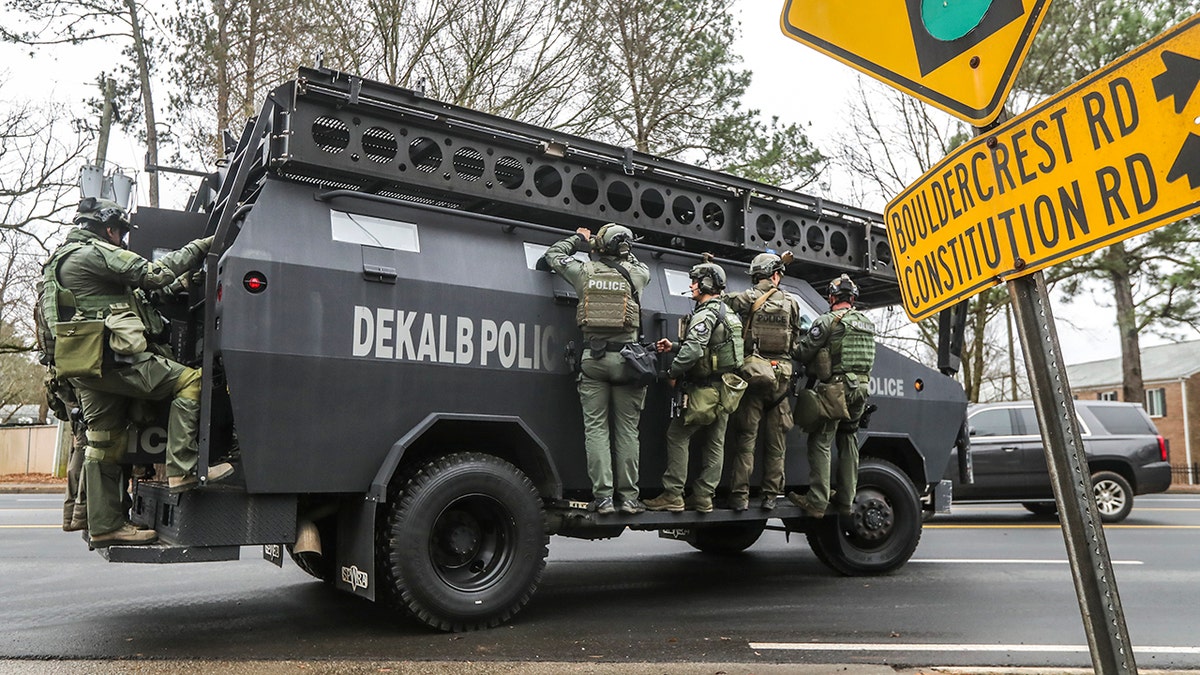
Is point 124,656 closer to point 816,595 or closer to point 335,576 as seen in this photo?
point 335,576

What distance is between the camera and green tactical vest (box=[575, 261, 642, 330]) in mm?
5414

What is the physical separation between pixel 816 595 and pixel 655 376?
215cm

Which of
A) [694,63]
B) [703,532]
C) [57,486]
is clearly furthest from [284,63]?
[703,532]

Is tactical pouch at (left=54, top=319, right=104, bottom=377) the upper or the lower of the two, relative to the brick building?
lower

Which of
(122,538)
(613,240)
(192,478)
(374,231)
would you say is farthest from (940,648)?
(122,538)

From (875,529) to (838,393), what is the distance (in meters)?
1.42

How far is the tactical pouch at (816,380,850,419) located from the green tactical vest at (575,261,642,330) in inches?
71.4

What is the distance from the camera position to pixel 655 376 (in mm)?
5723

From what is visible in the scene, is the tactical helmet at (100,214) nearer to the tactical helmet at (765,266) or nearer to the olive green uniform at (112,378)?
the olive green uniform at (112,378)

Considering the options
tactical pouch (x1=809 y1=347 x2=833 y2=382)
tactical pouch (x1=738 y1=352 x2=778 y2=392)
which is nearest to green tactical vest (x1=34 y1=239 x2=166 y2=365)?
tactical pouch (x1=738 y1=352 x2=778 y2=392)

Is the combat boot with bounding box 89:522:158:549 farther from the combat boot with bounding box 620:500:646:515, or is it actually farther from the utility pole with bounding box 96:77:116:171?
the utility pole with bounding box 96:77:116:171

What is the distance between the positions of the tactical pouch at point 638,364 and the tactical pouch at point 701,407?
14.4 inches

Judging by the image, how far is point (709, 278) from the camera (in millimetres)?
5992

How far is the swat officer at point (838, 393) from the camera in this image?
6500mm
